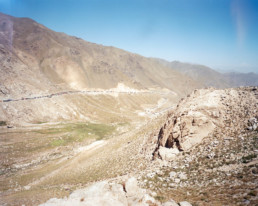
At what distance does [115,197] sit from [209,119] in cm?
1125

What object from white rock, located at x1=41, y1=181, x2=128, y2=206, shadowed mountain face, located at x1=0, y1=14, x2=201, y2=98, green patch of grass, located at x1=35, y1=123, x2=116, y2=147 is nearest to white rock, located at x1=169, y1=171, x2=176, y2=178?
white rock, located at x1=41, y1=181, x2=128, y2=206

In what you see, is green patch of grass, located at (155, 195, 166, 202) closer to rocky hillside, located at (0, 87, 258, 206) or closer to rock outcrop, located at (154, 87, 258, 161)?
rocky hillside, located at (0, 87, 258, 206)

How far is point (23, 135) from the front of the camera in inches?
2179

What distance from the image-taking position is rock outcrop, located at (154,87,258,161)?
53.1 feet

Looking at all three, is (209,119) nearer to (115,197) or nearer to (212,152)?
(212,152)

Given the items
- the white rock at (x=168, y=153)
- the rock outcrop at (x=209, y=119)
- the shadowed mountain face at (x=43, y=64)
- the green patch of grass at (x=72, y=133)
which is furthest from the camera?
the shadowed mountain face at (x=43, y=64)

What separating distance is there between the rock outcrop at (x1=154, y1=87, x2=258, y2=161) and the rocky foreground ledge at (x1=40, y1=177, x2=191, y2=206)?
5.82m

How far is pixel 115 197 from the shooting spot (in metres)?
11.1

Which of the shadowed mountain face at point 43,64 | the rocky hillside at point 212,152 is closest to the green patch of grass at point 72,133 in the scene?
the shadowed mountain face at point 43,64

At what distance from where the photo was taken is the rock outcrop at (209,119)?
16.2m

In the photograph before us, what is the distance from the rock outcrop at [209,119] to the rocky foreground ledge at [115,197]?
5824 mm

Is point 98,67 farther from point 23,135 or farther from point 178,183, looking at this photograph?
point 178,183

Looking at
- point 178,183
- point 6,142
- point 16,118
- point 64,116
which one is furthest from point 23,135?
point 178,183

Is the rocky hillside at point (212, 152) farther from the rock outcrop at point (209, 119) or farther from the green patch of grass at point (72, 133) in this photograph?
the green patch of grass at point (72, 133)
